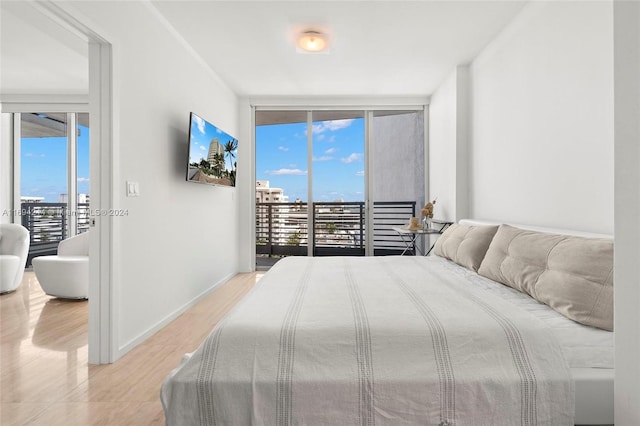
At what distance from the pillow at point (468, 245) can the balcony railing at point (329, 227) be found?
2520mm

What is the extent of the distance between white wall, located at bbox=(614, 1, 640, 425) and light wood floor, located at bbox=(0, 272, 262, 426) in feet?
5.69

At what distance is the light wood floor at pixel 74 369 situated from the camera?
5.68 ft

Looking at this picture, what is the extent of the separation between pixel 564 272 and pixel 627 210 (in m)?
0.71

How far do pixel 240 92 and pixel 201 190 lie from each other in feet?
5.95

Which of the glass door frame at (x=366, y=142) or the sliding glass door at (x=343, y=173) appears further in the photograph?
the sliding glass door at (x=343, y=173)

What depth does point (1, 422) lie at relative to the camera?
5.48 ft

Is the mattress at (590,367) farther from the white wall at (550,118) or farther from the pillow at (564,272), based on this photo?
the white wall at (550,118)

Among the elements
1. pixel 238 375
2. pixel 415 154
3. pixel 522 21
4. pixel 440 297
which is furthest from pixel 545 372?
pixel 415 154

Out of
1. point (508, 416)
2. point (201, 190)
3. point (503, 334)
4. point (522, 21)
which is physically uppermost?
point (522, 21)

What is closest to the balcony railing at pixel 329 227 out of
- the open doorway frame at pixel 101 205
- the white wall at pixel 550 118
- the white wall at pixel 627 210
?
the white wall at pixel 550 118

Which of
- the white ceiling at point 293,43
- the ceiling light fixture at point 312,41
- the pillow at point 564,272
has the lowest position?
the pillow at point 564,272

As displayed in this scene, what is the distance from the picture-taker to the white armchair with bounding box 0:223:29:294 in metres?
4.04

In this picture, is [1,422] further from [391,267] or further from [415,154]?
[415,154]

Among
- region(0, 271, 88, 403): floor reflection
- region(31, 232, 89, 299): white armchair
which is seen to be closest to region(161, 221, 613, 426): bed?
region(0, 271, 88, 403): floor reflection
